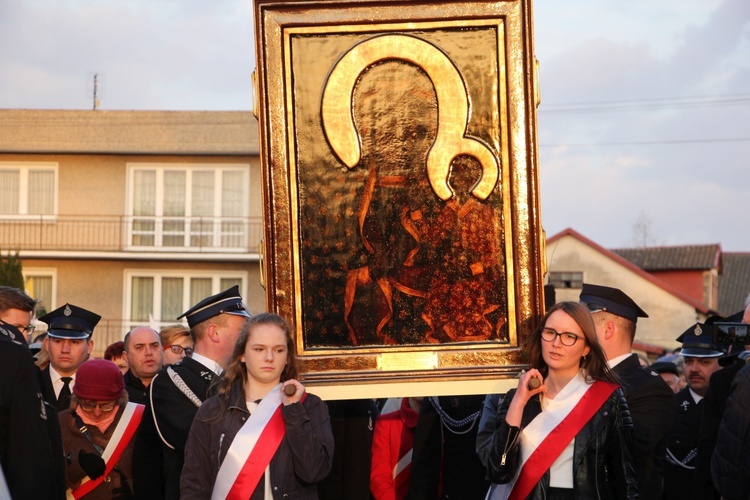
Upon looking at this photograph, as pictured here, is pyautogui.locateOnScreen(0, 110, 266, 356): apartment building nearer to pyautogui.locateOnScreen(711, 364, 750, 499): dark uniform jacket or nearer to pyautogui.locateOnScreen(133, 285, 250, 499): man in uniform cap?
pyautogui.locateOnScreen(133, 285, 250, 499): man in uniform cap

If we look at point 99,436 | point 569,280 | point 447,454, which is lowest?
point 447,454

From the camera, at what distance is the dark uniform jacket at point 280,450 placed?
511cm

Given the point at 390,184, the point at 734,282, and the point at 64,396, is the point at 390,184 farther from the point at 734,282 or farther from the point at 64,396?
the point at 734,282

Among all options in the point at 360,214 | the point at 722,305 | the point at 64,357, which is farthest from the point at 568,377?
the point at 722,305

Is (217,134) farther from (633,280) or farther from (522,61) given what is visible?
(522,61)

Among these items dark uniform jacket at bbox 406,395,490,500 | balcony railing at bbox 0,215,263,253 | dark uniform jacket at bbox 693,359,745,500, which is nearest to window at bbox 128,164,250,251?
balcony railing at bbox 0,215,263,253

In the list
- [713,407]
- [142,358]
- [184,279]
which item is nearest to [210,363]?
[142,358]

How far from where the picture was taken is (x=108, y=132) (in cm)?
3416

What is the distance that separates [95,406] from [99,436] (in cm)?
19

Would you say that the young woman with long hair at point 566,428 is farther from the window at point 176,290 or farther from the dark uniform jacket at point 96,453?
the window at point 176,290

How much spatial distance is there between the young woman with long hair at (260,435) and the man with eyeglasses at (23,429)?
691mm

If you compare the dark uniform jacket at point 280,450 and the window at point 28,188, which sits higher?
the window at point 28,188

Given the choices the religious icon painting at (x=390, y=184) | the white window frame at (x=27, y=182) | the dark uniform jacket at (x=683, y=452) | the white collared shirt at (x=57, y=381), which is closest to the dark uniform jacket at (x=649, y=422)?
the religious icon painting at (x=390, y=184)

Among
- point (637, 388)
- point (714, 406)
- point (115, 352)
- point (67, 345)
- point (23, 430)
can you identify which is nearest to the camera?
point (23, 430)
